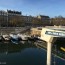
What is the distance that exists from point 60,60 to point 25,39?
24.3m

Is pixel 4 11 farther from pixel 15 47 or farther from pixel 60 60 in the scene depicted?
pixel 60 60

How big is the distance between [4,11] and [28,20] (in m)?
17.9

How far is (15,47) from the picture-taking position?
45219 mm

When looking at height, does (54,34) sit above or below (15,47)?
above

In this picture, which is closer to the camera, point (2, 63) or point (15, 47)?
point (2, 63)

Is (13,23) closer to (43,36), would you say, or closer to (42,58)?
(42,58)

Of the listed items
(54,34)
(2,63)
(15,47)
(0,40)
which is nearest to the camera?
(54,34)

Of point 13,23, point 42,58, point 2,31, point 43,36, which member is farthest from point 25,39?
point 13,23

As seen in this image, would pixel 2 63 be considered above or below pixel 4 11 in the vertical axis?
below

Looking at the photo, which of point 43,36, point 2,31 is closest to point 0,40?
point 2,31

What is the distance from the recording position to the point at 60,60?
1201 inches

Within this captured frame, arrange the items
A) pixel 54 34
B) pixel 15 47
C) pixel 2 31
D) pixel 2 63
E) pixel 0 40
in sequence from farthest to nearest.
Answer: pixel 2 31
pixel 0 40
pixel 15 47
pixel 2 63
pixel 54 34

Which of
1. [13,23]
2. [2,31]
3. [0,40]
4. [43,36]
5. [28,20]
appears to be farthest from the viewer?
[28,20]

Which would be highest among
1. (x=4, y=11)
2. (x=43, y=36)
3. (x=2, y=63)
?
(x=4, y=11)
